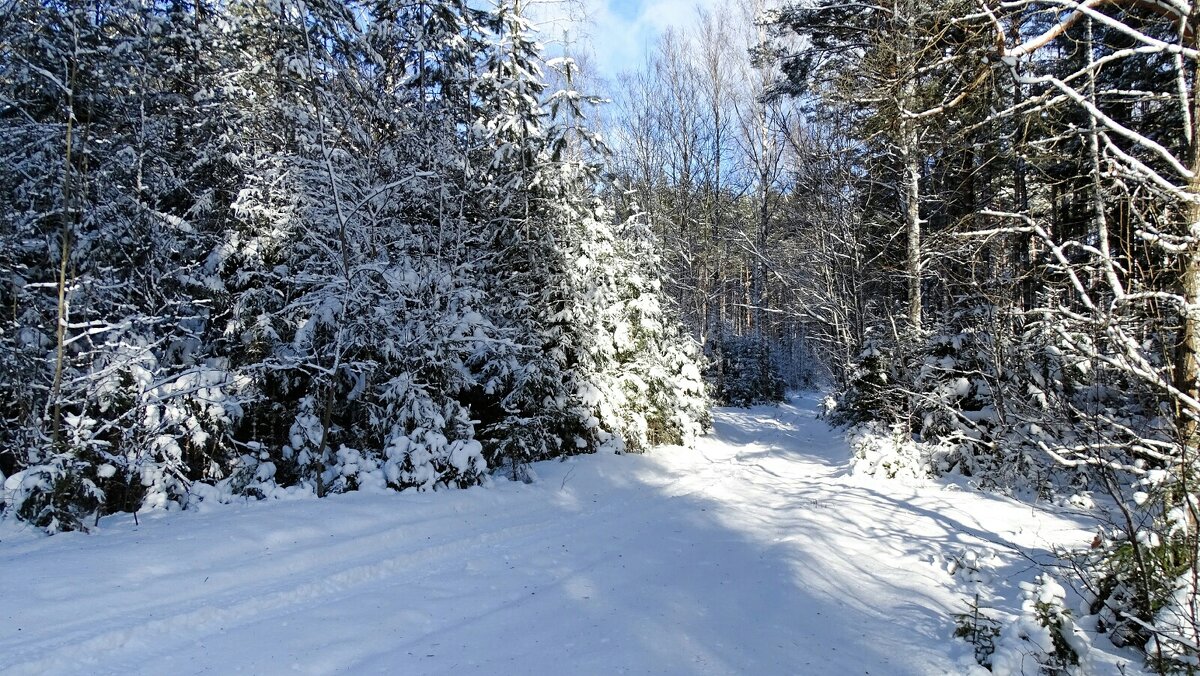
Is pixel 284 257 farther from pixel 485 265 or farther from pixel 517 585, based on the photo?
pixel 517 585

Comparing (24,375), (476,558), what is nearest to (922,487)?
(476,558)

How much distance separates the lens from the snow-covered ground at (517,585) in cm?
367

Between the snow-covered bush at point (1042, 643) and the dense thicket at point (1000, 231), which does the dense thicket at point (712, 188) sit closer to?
the dense thicket at point (1000, 231)

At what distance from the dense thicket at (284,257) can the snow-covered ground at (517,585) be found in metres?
1.01

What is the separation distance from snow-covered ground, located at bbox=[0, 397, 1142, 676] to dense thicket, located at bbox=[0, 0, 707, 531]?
3.30ft

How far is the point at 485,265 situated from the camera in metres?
10.3

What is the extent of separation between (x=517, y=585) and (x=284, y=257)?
5931 mm

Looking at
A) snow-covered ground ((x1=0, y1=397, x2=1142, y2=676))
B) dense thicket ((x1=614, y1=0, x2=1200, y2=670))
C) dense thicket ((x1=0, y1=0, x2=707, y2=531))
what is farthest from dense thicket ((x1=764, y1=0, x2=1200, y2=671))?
dense thicket ((x1=0, y1=0, x2=707, y2=531))

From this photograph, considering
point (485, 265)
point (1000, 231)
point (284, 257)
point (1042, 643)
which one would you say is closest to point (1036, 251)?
point (1000, 231)

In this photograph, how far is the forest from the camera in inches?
169

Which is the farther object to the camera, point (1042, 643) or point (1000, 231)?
point (1000, 231)

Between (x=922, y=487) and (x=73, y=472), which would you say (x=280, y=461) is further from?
(x=922, y=487)

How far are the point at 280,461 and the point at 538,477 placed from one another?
361 centimetres

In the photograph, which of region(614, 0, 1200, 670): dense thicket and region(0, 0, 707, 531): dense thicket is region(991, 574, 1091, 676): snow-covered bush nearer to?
region(614, 0, 1200, 670): dense thicket
